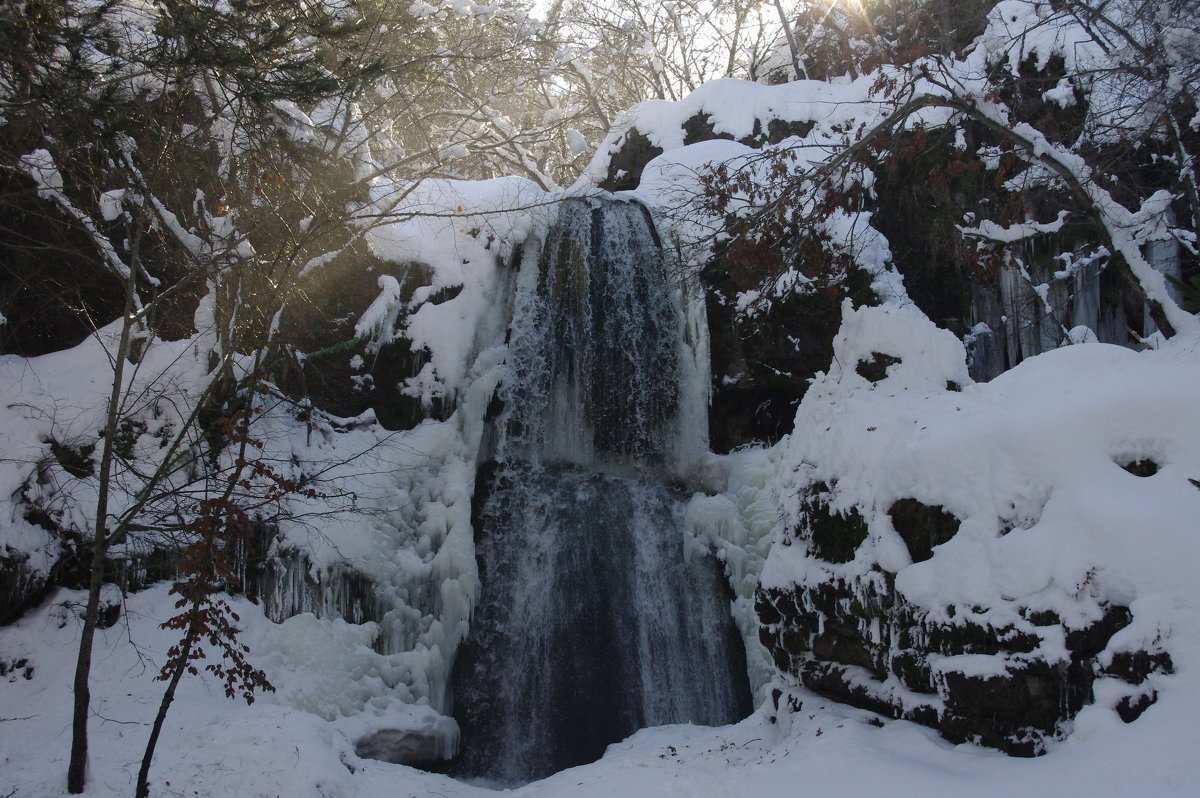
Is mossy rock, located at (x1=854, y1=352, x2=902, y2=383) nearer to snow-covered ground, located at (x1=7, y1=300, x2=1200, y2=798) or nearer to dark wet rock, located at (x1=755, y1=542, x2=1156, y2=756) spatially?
snow-covered ground, located at (x1=7, y1=300, x2=1200, y2=798)

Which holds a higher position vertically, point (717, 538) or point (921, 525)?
point (921, 525)

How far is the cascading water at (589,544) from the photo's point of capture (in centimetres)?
850

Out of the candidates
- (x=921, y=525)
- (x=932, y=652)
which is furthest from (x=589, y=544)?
(x=932, y=652)

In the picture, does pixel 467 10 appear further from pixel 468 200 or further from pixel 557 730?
pixel 557 730

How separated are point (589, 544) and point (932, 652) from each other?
538cm

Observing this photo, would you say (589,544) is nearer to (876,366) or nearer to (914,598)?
(876,366)

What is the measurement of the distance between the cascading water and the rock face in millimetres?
2927

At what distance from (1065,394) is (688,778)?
10.9ft

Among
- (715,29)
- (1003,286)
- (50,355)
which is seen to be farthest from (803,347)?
(715,29)

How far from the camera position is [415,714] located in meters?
7.69

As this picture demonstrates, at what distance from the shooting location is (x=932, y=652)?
4.55 metres

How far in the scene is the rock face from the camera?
12.5 feet

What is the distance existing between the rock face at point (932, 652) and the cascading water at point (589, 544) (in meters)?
2.93

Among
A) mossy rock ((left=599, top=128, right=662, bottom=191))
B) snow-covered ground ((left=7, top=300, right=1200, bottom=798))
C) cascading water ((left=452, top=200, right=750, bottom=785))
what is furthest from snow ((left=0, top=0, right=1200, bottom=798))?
mossy rock ((left=599, top=128, right=662, bottom=191))
